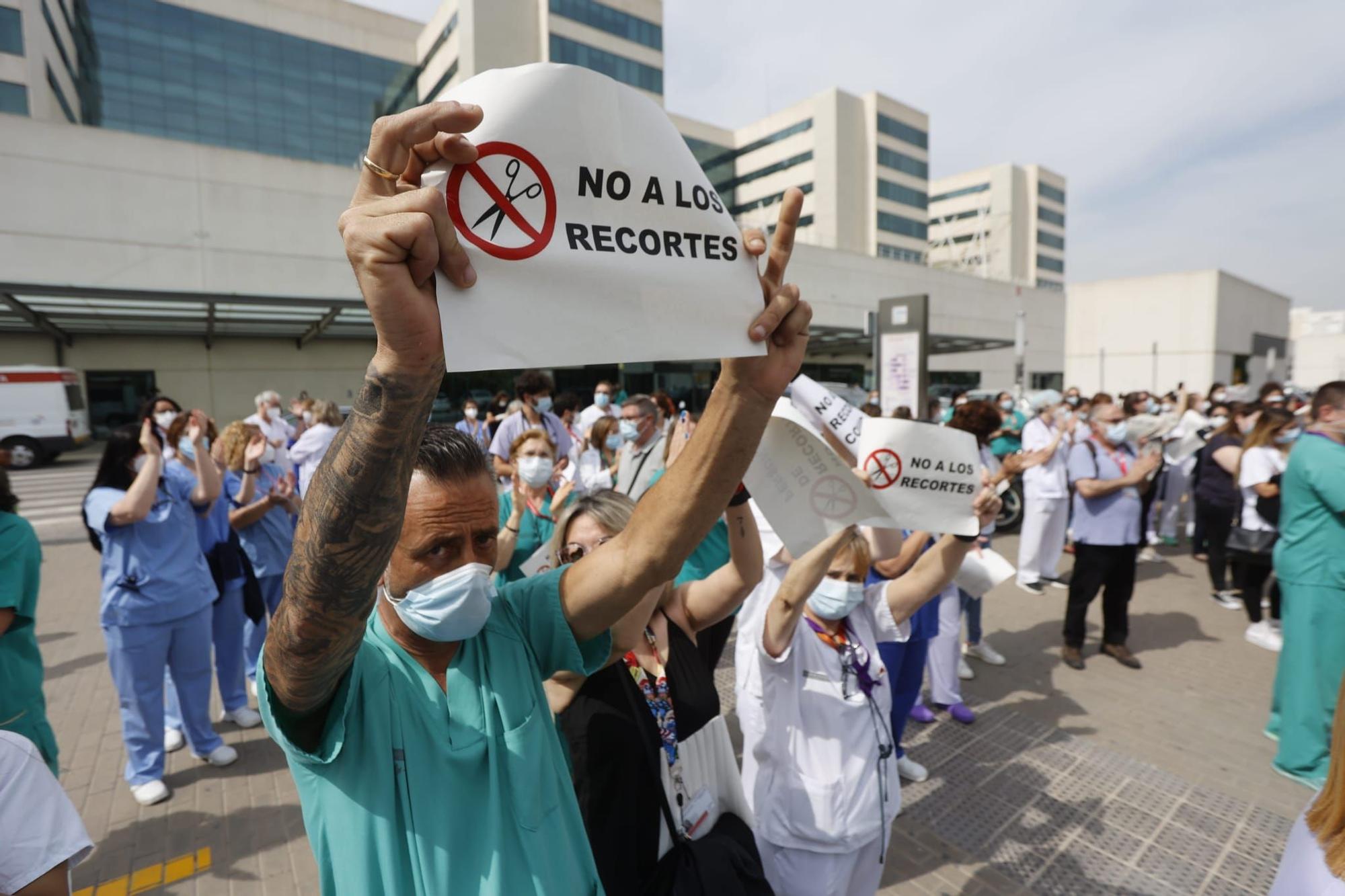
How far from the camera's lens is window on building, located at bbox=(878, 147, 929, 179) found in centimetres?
5303

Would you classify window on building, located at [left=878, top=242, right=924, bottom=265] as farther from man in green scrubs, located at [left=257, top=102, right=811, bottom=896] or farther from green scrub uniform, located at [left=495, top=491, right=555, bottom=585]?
man in green scrubs, located at [left=257, top=102, right=811, bottom=896]

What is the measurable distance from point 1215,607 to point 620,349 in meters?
8.55

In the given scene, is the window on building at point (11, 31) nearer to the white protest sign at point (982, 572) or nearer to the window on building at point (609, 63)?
the window on building at point (609, 63)

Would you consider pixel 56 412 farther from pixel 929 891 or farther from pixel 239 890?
pixel 929 891

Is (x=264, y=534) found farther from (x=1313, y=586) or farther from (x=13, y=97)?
(x=13, y=97)

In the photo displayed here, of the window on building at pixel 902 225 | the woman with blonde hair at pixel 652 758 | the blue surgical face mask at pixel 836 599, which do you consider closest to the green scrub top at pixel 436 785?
the woman with blonde hair at pixel 652 758

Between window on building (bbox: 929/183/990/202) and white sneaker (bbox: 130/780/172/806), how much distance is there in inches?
3215

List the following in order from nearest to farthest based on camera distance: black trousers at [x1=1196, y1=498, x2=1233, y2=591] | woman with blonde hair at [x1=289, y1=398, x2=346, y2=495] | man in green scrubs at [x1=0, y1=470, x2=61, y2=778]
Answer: man in green scrubs at [x1=0, y1=470, x2=61, y2=778]
woman with blonde hair at [x1=289, y1=398, x2=346, y2=495]
black trousers at [x1=1196, y1=498, x2=1233, y2=591]

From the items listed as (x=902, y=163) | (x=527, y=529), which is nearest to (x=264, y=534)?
(x=527, y=529)

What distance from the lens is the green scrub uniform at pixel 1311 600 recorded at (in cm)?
370

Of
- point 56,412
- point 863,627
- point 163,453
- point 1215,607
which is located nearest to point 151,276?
point 56,412

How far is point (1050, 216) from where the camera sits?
7412 centimetres

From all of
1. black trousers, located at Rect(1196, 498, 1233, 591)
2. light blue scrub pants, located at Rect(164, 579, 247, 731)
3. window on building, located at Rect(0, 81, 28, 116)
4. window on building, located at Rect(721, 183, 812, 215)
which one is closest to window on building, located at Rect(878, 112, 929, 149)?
window on building, located at Rect(721, 183, 812, 215)

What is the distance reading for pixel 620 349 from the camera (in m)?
1.11
